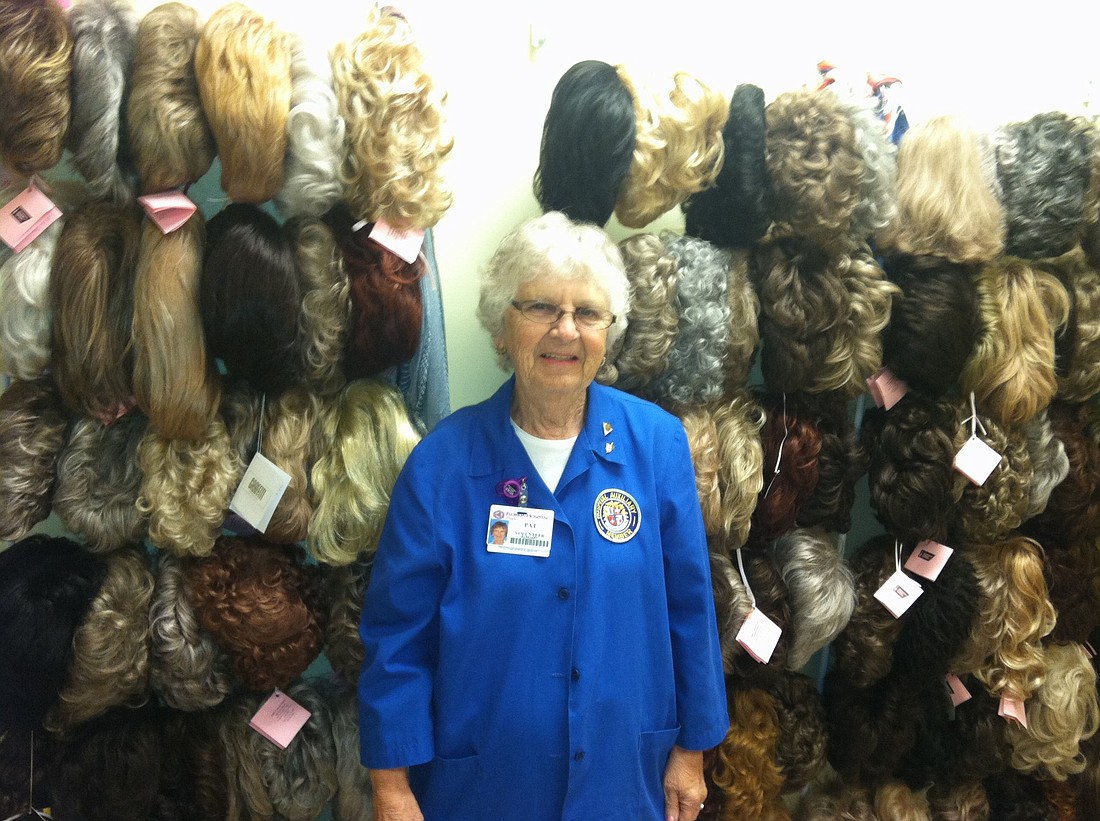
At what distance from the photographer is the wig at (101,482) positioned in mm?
1329

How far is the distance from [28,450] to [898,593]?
1864 mm

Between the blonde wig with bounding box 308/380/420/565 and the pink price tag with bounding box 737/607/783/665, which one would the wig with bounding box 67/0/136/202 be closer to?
the blonde wig with bounding box 308/380/420/565

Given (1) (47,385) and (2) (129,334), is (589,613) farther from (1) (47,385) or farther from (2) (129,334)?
(1) (47,385)

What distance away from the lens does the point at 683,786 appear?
4.66 ft

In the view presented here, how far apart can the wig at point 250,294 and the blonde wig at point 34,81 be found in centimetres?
27

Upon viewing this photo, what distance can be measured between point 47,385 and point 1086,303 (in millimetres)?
2260

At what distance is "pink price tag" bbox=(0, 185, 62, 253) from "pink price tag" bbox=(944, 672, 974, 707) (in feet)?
7.40

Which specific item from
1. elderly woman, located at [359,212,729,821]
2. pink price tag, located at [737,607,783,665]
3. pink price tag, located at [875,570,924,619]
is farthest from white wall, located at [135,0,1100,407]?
pink price tag, located at [875,570,924,619]

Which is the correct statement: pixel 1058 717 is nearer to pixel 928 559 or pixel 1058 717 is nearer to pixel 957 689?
pixel 957 689

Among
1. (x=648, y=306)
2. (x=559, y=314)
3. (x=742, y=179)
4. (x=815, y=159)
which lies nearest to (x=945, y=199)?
(x=815, y=159)

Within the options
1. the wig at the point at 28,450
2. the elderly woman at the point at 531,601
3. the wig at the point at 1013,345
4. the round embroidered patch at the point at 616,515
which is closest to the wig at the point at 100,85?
the wig at the point at 28,450

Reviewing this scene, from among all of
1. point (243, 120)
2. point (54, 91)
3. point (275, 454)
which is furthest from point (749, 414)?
point (54, 91)

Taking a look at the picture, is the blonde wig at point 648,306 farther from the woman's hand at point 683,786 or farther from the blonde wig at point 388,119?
the woman's hand at point 683,786

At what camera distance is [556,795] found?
129cm
